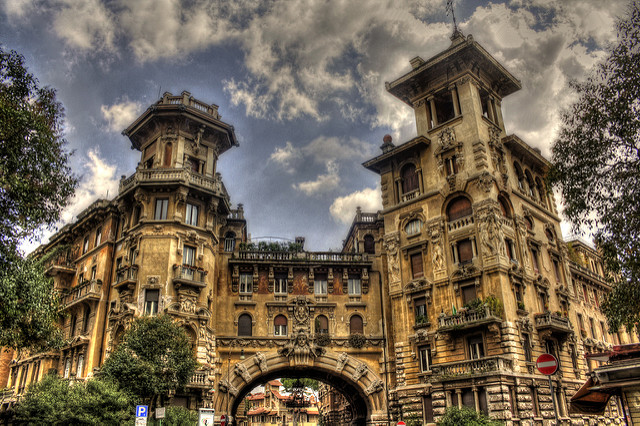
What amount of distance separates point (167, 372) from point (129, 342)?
2.79m

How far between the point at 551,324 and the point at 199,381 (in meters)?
23.6

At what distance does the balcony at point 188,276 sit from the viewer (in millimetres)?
34781

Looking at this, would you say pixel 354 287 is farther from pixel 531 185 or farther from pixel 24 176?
pixel 24 176

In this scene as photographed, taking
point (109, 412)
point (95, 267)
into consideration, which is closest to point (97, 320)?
point (95, 267)

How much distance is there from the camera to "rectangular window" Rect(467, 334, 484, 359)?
1262 inches

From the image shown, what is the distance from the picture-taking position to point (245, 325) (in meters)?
39.3

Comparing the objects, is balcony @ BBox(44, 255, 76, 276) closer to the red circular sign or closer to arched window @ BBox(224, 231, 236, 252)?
arched window @ BBox(224, 231, 236, 252)

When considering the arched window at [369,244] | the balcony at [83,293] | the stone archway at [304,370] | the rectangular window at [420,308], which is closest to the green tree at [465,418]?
the rectangular window at [420,308]

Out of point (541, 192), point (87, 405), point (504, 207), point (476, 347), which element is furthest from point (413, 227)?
point (87, 405)

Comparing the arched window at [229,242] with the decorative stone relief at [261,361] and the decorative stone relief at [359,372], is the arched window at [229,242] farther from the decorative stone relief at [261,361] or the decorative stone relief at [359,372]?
the decorative stone relief at [359,372]

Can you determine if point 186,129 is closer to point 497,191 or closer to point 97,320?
point 97,320

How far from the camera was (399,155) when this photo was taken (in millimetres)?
41469

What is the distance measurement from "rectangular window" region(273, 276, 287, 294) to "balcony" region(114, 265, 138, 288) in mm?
11042

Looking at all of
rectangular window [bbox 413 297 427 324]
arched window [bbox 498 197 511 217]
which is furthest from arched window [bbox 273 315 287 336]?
arched window [bbox 498 197 511 217]
